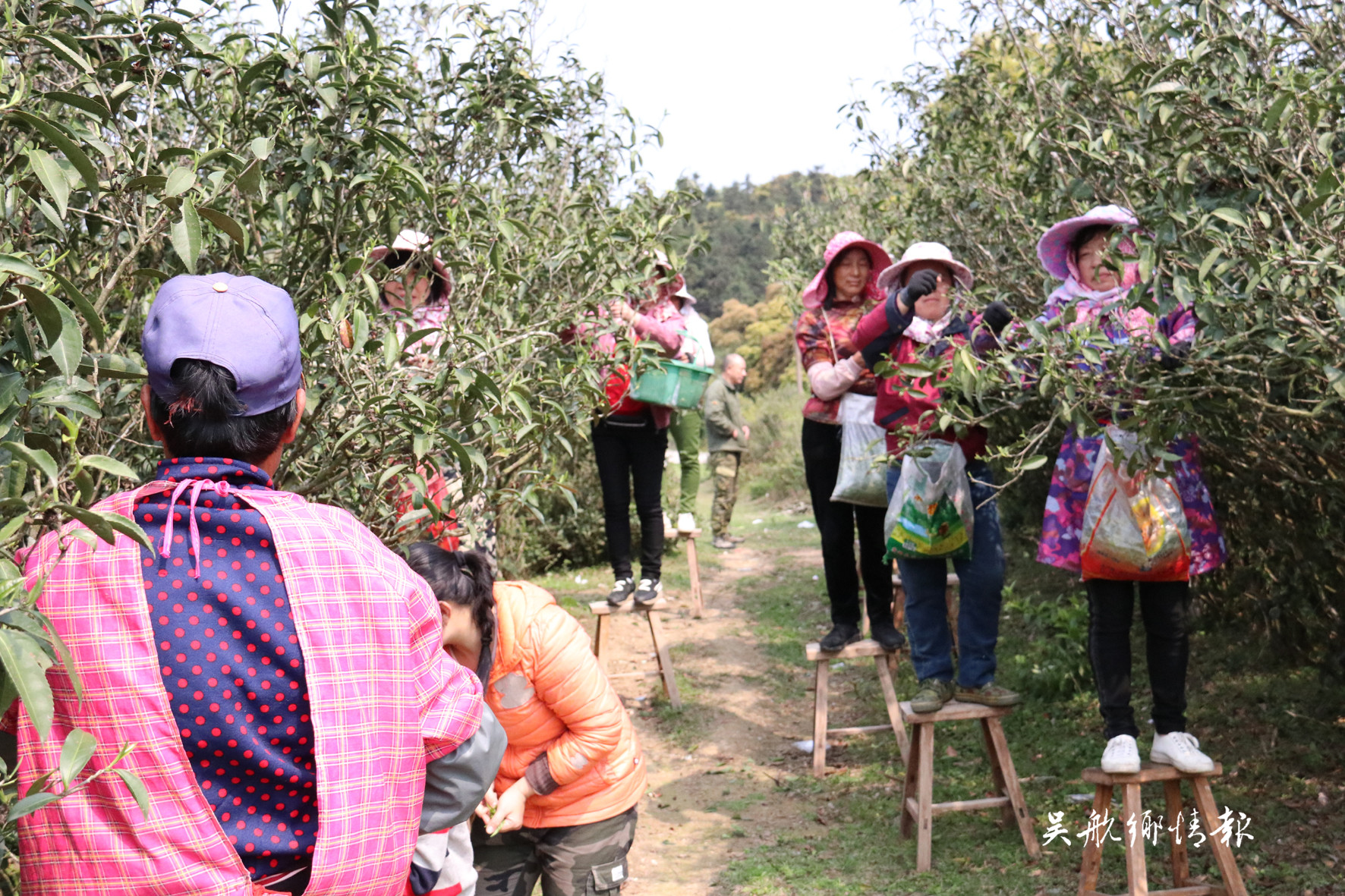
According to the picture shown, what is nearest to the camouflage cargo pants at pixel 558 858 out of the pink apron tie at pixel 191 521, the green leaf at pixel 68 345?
the pink apron tie at pixel 191 521

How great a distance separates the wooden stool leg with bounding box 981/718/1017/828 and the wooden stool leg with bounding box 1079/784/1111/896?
22.9 inches

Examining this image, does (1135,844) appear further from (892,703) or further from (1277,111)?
(1277,111)

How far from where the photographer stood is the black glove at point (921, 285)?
4082mm

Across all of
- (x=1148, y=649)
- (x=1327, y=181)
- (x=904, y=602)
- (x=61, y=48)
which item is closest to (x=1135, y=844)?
(x=1148, y=649)

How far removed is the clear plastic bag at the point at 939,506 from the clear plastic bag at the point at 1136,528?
637 millimetres

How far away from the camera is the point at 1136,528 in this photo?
11.3 feet

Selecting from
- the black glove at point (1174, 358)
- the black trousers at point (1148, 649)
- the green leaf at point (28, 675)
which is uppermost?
the black glove at point (1174, 358)

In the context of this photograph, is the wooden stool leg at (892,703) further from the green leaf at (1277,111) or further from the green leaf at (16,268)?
the green leaf at (16,268)

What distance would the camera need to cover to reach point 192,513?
1.47m

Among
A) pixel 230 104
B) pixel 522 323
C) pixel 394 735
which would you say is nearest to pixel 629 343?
pixel 522 323

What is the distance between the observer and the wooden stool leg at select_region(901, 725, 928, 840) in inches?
171

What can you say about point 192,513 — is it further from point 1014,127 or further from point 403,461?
point 1014,127

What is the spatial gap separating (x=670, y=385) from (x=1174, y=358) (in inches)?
117

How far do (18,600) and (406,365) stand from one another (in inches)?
68.8
